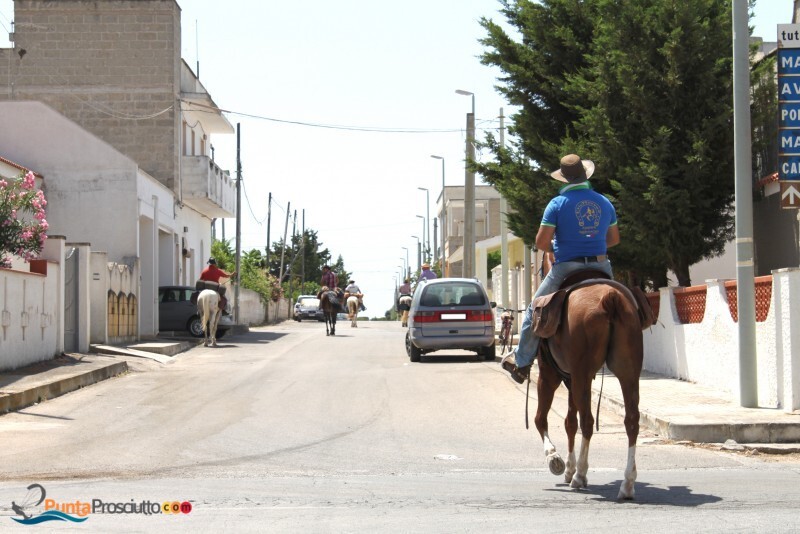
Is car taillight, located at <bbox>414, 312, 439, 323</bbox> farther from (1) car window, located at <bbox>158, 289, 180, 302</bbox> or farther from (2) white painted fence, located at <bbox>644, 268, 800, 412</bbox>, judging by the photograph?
(1) car window, located at <bbox>158, 289, 180, 302</bbox>

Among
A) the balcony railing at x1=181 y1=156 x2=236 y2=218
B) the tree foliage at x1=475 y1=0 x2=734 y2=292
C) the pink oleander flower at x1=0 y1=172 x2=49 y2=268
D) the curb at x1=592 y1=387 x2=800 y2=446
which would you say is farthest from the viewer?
the balcony railing at x1=181 y1=156 x2=236 y2=218

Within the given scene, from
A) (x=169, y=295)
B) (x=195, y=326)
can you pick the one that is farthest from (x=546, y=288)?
(x=169, y=295)

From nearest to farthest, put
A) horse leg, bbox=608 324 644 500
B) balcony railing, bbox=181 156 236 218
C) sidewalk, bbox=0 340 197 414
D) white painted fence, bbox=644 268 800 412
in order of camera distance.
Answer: horse leg, bbox=608 324 644 500 → white painted fence, bbox=644 268 800 412 → sidewalk, bbox=0 340 197 414 → balcony railing, bbox=181 156 236 218

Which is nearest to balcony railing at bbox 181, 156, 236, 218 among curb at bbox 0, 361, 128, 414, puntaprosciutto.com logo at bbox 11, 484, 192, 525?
curb at bbox 0, 361, 128, 414

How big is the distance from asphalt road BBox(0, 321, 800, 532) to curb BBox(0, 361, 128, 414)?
0.23m

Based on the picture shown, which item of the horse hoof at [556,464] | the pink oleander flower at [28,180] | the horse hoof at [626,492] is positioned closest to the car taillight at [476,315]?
the pink oleander flower at [28,180]

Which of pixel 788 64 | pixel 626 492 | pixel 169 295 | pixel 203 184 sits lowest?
pixel 626 492

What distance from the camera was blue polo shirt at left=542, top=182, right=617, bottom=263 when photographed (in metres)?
8.55

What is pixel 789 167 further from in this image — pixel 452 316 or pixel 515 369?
pixel 452 316

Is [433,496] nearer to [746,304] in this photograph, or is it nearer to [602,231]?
[602,231]

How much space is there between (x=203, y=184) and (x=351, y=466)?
29.9 meters

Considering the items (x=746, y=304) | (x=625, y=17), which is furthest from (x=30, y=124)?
(x=746, y=304)

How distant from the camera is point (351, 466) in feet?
31.3

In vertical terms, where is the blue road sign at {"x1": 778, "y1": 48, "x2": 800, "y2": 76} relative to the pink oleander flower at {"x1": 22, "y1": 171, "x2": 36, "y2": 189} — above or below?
above
